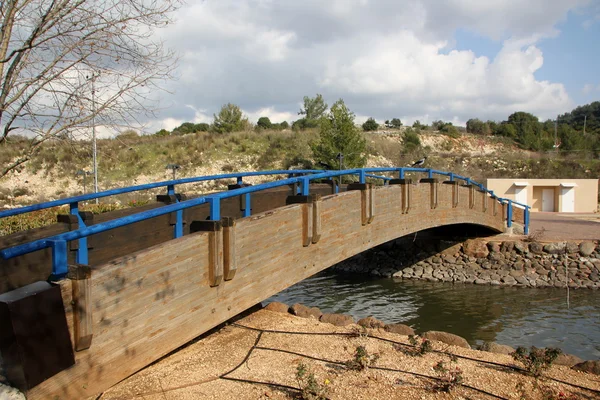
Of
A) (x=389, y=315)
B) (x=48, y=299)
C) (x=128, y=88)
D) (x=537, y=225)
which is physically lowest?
(x=389, y=315)

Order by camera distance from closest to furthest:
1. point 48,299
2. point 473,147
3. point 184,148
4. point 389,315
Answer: point 48,299, point 389,315, point 184,148, point 473,147

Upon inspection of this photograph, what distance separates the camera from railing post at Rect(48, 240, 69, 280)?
13.5 feet

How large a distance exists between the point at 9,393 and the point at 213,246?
244 cm

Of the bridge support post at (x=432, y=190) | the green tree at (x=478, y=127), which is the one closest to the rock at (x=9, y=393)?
the bridge support post at (x=432, y=190)

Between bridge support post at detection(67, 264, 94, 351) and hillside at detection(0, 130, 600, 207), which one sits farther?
hillside at detection(0, 130, 600, 207)

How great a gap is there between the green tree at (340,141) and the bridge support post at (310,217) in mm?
22625

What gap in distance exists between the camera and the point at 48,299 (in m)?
3.86

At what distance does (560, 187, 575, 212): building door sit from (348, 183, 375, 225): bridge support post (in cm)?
2563

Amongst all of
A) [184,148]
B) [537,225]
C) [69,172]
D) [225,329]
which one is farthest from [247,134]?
[225,329]

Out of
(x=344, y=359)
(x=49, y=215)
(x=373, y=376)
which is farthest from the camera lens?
(x=49, y=215)

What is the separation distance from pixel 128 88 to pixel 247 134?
42334mm

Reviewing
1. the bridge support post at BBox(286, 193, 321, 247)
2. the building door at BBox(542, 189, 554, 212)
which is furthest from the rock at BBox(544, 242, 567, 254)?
the building door at BBox(542, 189, 554, 212)

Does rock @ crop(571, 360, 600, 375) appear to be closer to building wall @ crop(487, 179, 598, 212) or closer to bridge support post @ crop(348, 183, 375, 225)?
bridge support post @ crop(348, 183, 375, 225)

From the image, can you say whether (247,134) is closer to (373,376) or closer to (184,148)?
(184,148)
